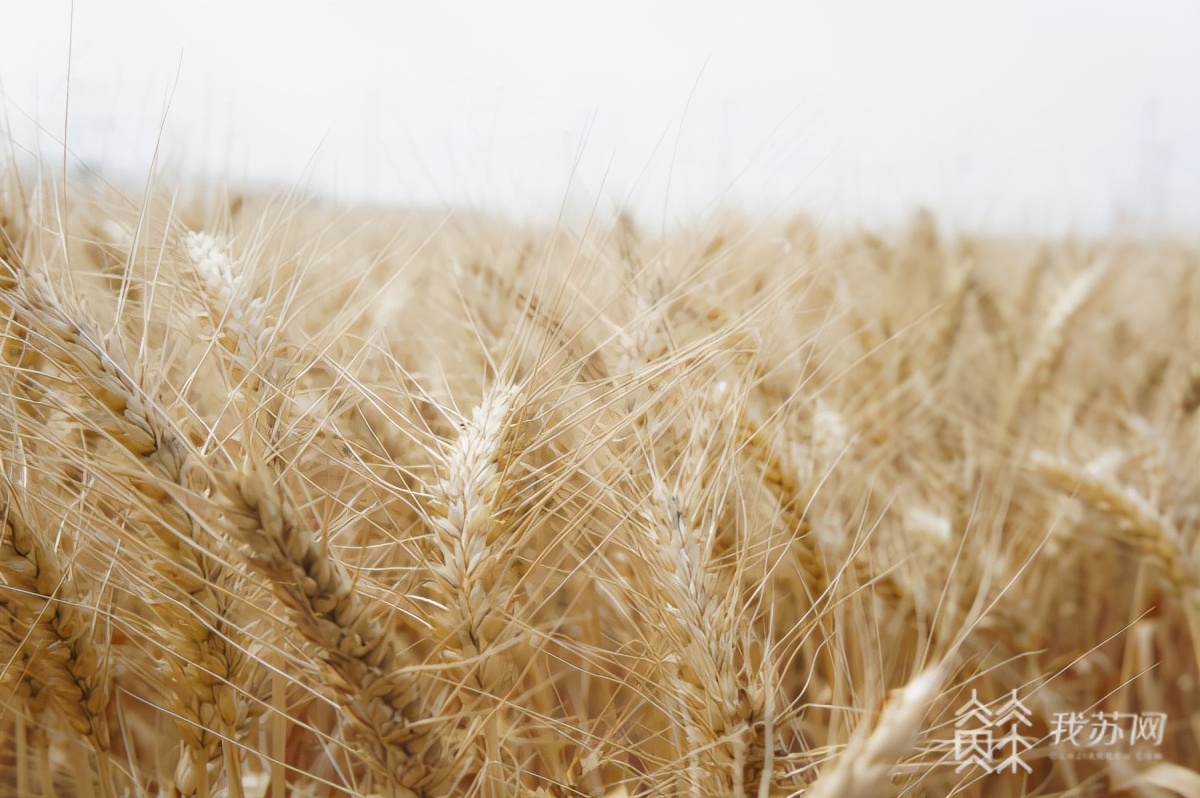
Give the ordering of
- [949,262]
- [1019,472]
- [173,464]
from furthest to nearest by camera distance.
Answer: [949,262], [1019,472], [173,464]

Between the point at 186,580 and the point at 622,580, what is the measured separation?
26 centimetres

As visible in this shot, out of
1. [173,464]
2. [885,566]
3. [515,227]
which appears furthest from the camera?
[515,227]

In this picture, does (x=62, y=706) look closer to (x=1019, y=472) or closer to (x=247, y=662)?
(x=247, y=662)

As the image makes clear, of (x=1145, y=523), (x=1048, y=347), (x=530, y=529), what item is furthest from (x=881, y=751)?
(x=1048, y=347)

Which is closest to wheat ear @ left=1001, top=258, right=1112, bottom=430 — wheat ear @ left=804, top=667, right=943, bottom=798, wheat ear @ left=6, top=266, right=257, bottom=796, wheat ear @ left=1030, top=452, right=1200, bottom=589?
wheat ear @ left=1030, top=452, right=1200, bottom=589

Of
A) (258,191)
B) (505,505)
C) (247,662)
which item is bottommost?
(247,662)

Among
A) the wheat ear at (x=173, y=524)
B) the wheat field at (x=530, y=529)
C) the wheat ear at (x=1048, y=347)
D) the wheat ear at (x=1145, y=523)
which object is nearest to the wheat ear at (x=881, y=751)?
the wheat field at (x=530, y=529)

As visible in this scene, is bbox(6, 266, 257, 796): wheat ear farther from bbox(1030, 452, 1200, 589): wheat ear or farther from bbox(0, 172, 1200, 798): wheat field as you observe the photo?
bbox(1030, 452, 1200, 589): wheat ear

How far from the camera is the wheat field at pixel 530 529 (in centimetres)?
37

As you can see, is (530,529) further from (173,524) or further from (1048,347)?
(1048,347)

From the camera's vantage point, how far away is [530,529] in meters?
0.40

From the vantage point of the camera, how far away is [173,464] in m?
0.36

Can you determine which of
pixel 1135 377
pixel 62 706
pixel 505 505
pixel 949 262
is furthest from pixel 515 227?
pixel 1135 377

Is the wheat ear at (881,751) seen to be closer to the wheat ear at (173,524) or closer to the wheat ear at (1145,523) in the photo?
the wheat ear at (173,524)
